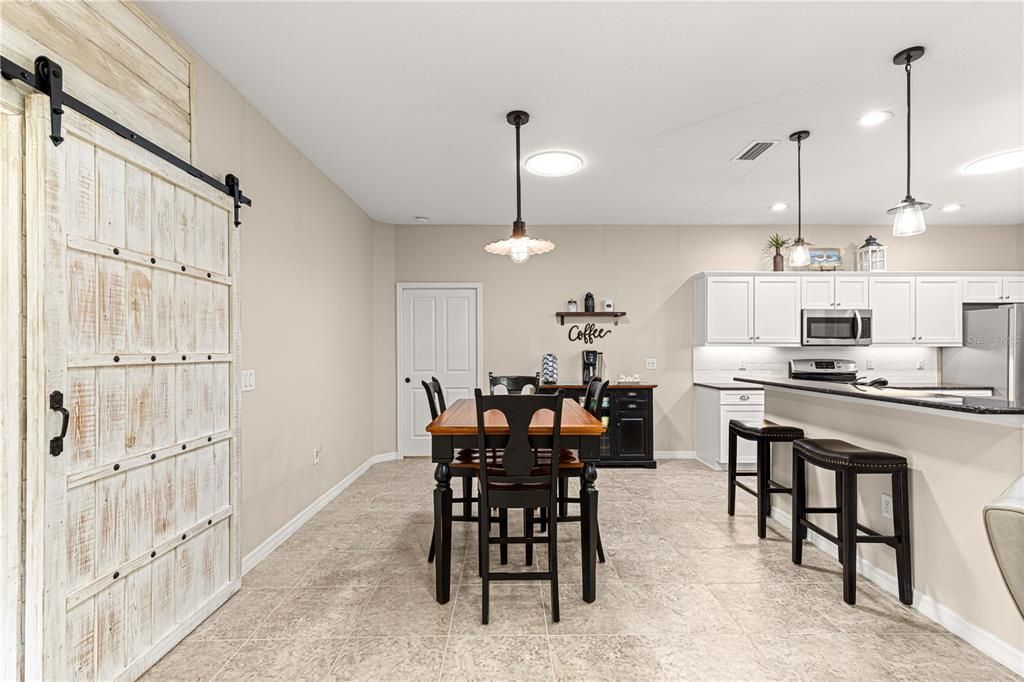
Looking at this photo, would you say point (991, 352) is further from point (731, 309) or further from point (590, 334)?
point (590, 334)

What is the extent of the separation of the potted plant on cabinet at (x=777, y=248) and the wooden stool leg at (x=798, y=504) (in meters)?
3.38

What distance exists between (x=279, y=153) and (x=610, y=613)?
340cm

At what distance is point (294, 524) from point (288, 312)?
1493mm

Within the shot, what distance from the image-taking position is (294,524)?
339cm

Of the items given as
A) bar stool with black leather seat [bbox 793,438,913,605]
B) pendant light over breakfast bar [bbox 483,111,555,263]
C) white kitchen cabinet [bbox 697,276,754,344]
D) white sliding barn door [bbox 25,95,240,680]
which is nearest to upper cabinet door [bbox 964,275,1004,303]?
white kitchen cabinet [bbox 697,276,754,344]

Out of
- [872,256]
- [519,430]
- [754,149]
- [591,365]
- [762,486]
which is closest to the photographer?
[519,430]

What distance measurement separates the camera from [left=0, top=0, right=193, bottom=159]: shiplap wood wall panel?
1525 mm

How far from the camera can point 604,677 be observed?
1.86 metres

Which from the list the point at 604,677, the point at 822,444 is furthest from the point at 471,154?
the point at 604,677

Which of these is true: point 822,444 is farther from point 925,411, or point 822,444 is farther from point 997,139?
point 997,139

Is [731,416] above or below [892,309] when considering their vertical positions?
below

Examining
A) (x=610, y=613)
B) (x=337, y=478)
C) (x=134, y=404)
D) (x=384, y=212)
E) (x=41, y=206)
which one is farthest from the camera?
(x=384, y=212)

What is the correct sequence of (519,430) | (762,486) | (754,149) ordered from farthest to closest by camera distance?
(754,149) → (762,486) → (519,430)

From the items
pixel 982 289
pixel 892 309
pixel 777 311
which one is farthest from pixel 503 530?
pixel 982 289
